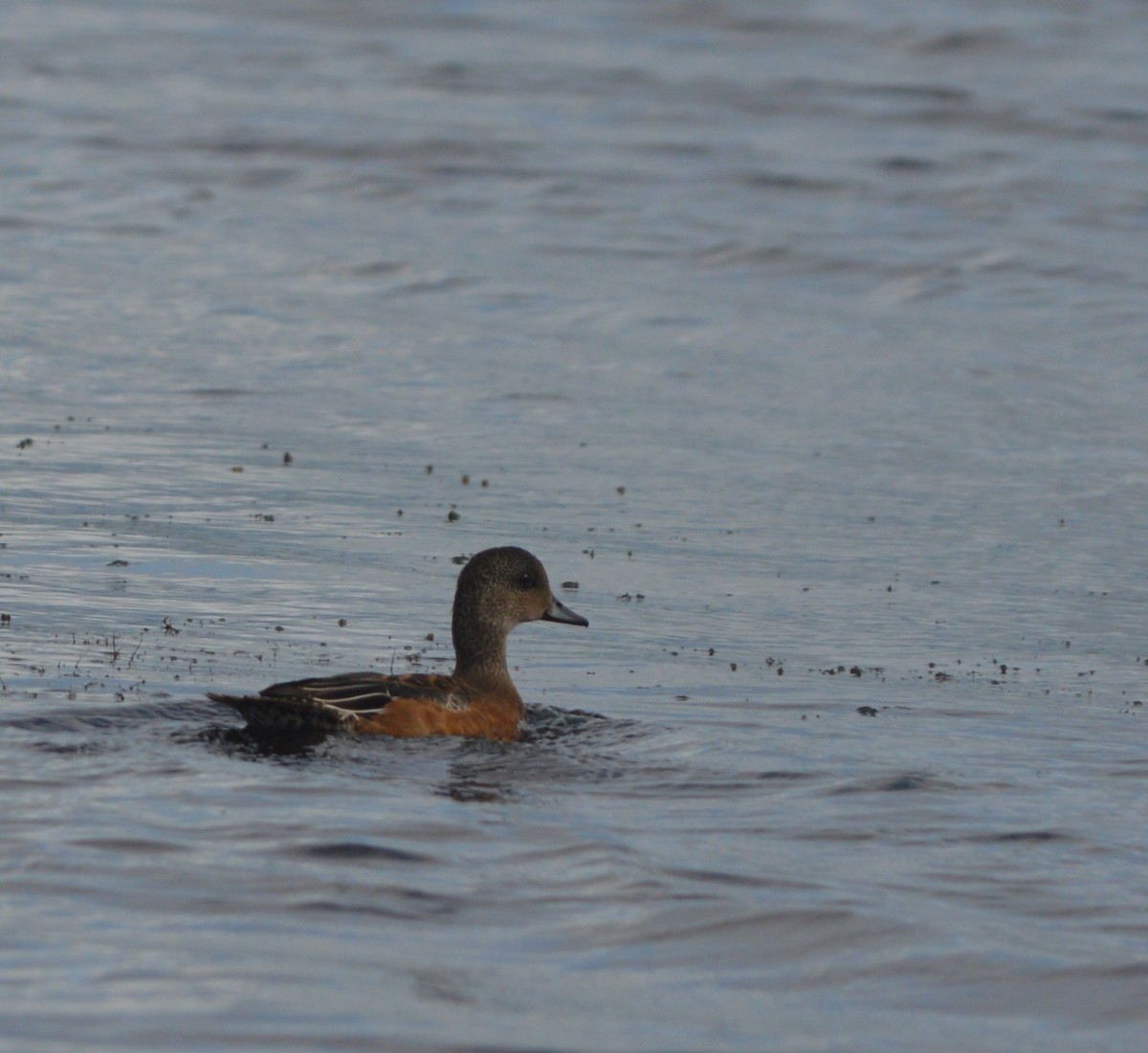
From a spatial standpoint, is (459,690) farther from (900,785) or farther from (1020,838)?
(1020,838)

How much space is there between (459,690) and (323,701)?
2.89 ft

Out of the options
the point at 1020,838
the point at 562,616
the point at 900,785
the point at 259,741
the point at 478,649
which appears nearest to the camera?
the point at 1020,838

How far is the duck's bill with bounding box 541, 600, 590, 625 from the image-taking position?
33.4 feet

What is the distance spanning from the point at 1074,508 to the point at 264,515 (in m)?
5.25

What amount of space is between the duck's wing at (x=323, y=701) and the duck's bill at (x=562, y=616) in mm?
1409

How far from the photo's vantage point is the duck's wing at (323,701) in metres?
8.44

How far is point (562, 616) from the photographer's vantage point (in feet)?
33.6

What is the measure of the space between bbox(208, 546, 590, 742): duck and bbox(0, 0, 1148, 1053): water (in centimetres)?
20

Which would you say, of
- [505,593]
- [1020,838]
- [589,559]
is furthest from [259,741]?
[589,559]

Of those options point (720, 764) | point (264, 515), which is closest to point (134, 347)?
point (264, 515)

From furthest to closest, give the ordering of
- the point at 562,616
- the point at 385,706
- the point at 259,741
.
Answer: the point at 562,616, the point at 385,706, the point at 259,741

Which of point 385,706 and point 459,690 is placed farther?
point 459,690

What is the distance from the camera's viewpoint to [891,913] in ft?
22.0

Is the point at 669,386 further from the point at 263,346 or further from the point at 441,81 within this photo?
the point at 441,81
